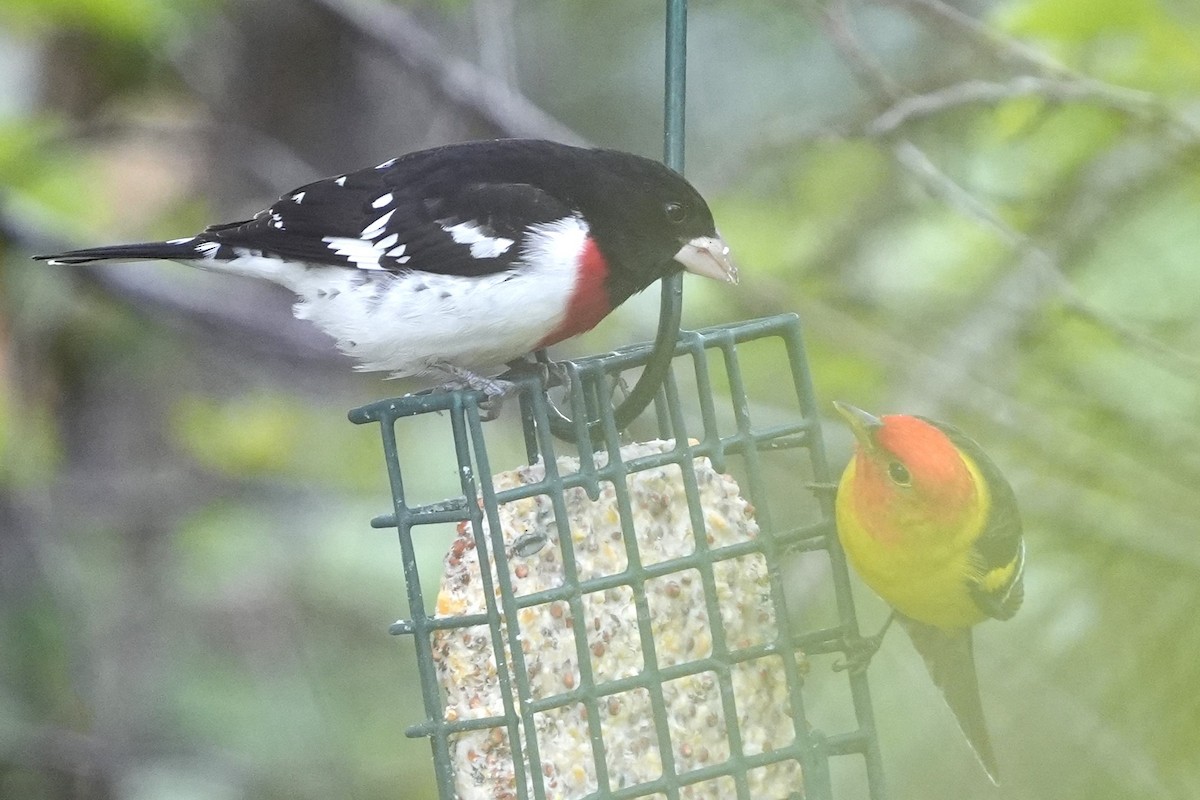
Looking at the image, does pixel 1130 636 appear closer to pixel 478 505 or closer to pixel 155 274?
pixel 478 505

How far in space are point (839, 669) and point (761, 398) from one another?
6.21ft

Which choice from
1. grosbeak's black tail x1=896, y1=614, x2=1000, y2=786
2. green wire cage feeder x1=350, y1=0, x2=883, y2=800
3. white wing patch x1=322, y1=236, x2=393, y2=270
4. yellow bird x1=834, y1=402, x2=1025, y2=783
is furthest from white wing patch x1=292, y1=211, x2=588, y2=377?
grosbeak's black tail x1=896, y1=614, x2=1000, y2=786

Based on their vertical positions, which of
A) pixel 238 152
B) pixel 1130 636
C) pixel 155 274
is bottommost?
pixel 1130 636

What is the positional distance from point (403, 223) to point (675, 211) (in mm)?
481

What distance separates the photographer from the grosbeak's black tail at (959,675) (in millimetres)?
2641

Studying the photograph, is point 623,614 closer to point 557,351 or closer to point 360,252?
point 360,252

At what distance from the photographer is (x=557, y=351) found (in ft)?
13.3

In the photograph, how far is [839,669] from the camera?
2371mm

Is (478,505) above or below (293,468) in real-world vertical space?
below

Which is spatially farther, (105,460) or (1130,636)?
(105,460)

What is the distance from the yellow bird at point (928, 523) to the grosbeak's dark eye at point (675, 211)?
431 mm

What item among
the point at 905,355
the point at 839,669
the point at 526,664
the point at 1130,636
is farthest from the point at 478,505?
the point at 905,355

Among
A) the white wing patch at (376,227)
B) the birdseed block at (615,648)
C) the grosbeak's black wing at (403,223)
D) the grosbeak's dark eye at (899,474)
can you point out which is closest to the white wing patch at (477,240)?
the grosbeak's black wing at (403,223)

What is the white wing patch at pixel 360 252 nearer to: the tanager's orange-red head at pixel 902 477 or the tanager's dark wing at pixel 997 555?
the tanager's orange-red head at pixel 902 477
